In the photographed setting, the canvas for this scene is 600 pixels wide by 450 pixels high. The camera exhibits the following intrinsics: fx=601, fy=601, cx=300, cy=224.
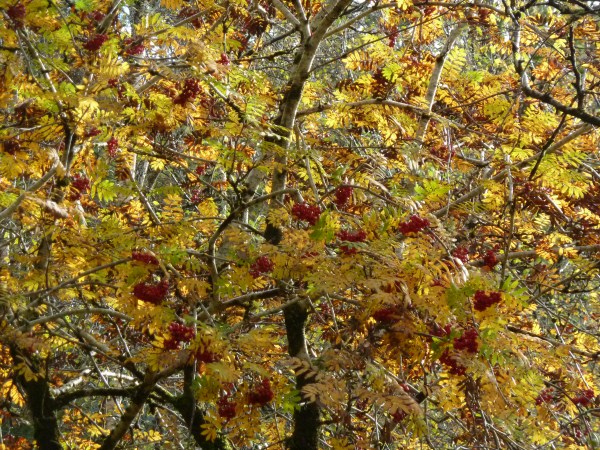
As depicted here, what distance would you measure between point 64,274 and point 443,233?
267 centimetres

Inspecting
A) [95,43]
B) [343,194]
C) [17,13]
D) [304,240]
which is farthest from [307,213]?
[17,13]

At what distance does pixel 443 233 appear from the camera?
9.61 ft

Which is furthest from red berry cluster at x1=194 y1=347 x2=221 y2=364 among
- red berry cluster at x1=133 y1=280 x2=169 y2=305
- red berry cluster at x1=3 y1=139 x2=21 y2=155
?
red berry cluster at x1=3 y1=139 x2=21 y2=155

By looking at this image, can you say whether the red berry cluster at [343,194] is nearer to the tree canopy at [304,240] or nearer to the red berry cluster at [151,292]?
the tree canopy at [304,240]

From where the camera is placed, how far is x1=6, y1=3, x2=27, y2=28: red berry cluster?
10.9 ft

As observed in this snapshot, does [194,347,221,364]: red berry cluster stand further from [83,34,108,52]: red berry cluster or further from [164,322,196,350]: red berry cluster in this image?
[83,34,108,52]: red berry cluster

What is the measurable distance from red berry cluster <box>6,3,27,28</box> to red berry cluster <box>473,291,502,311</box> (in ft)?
9.31

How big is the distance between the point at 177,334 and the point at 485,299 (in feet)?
4.92

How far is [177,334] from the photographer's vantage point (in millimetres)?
3027

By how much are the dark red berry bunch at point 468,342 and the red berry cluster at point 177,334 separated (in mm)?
1314

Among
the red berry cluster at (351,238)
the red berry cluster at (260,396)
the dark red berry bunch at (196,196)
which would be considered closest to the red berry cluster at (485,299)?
the red berry cluster at (351,238)

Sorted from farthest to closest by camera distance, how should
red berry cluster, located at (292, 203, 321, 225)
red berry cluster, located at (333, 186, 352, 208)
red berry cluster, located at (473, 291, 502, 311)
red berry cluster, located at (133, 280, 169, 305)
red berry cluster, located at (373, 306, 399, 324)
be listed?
red berry cluster, located at (333, 186, 352, 208)
red berry cluster, located at (292, 203, 321, 225)
red berry cluster, located at (133, 280, 169, 305)
red berry cluster, located at (373, 306, 399, 324)
red berry cluster, located at (473, 291, 502, 311)

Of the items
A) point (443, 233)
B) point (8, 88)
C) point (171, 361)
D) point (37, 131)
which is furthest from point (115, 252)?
point (443, 233)

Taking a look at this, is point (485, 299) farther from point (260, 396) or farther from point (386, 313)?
point (260, 396)
